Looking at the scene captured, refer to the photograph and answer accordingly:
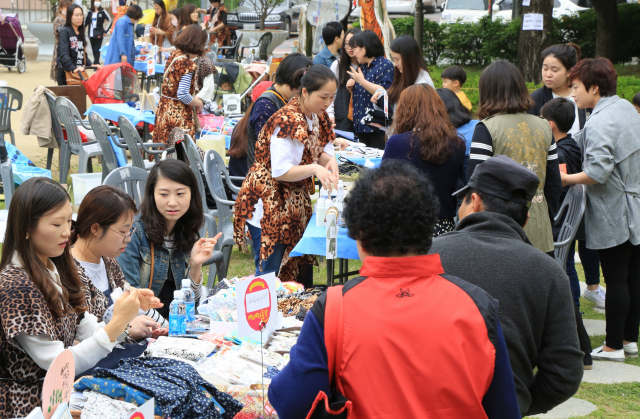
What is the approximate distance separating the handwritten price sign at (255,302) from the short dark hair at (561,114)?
260 cm

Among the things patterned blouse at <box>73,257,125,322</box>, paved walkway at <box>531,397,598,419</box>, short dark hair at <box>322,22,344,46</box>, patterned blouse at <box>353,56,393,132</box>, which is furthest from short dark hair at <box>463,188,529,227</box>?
short dark hair at <box>322,22,344,46</box>

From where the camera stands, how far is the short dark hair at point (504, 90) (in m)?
3.61

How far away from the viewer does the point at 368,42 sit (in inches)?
258

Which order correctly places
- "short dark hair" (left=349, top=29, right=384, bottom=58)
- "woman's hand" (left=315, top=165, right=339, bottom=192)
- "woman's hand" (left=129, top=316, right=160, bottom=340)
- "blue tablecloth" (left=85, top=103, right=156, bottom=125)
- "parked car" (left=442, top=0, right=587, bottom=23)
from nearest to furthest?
"woman's hand" (left=129, top=316, right=160, bottom=340) < "woman's hand" (left=315, top=165, right=339, bottom=192) < "short dark hair" (left=349, top=29, right=384, bottom=58) < "blue tablecloth" (left=85, top=103, right=156, bottom=125) < "parked car" (left=442, top=0, right=587, bottom=23)

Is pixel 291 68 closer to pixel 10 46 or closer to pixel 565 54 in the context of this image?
pixel 565 54

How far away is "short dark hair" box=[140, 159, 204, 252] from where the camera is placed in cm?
324

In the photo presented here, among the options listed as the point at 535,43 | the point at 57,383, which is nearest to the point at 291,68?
the point at 57,383

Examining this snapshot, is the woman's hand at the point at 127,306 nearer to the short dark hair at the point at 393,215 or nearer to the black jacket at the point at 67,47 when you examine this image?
the short dark hair at the point at 393,215

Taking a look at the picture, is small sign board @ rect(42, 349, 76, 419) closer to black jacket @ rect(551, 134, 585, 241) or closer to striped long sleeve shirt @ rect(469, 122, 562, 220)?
striped long sleeve shirt @ rect(469, 122, 562, 220)

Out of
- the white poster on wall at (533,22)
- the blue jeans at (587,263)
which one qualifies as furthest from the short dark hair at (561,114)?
the white poster on wall at (533,22)

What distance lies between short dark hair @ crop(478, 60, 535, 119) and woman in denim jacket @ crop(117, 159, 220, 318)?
5.65 feet

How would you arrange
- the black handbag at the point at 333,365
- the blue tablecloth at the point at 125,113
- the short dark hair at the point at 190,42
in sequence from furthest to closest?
the blue tablecloth at the point at 125,113
the short dark hair at the point at 190,42
the black handbag at the point at 333,365

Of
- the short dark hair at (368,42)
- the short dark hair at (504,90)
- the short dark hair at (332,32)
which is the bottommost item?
the short dark hair at (504,90)

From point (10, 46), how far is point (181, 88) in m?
13.0
